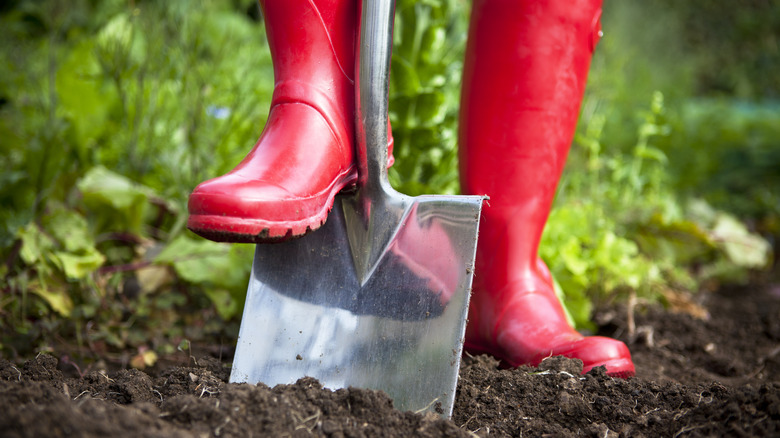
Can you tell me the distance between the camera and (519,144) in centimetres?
117

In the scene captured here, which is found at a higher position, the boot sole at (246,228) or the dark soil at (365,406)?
the boot sole at (246,228)

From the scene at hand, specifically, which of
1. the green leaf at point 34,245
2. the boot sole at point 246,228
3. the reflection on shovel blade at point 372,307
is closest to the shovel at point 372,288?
the reflection on shovel blade at point 372,307

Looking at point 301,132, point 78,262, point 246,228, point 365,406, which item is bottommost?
point 78,262

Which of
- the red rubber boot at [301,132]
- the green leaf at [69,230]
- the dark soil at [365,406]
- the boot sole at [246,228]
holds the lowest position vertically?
the green leaf at [69,230]

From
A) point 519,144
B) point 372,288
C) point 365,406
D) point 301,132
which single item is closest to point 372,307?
point 372,288

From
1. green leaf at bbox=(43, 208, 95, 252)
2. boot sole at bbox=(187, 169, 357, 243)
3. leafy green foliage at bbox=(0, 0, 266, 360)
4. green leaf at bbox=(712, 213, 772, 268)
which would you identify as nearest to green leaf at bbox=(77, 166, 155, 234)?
leafy green foliage at bbox=(0, 0, 266, 360)

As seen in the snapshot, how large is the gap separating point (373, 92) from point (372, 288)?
0.34 m

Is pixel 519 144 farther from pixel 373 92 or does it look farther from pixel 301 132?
pixel 301 132

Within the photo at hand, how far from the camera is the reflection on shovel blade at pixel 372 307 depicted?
978 mm

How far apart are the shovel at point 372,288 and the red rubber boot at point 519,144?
21cm

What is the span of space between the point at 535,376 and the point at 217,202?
60 cm

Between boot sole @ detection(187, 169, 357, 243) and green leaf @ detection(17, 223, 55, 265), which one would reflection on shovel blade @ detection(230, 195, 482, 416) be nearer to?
boot sole @ detection(187, 169, 357, 243)

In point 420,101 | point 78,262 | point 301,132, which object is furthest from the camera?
point 420,101

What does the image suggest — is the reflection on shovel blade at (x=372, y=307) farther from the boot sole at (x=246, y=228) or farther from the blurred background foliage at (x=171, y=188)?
the blurred background foliage at (x=171, y=188)
